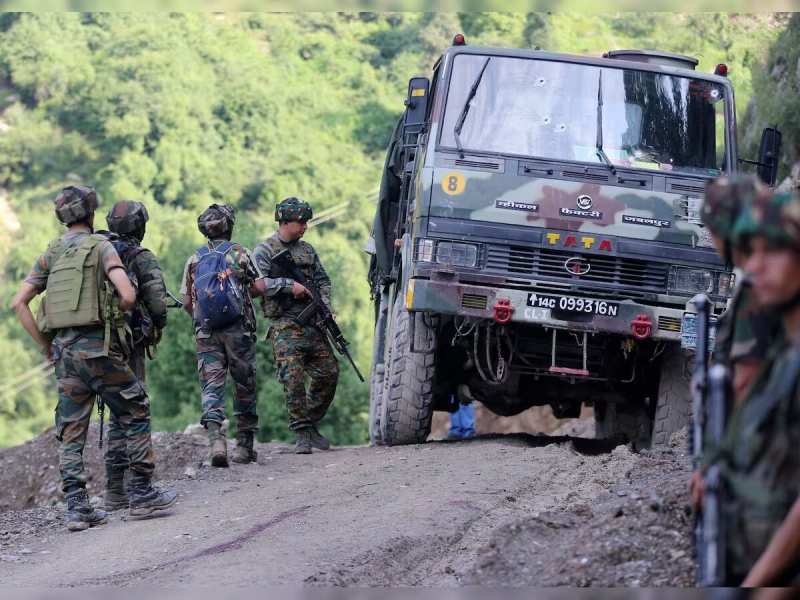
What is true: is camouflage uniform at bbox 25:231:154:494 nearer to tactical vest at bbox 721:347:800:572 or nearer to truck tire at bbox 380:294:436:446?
truck tire at bbox 380:294:436:446

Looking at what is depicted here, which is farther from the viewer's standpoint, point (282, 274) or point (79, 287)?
point (282, 274)

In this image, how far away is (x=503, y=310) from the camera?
9.24 m

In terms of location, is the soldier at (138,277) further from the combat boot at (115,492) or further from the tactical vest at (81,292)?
the tactical vest at (81,292)

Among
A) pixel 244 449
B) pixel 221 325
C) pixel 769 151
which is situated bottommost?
pixel 244 449

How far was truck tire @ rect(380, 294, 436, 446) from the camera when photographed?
9922 mm

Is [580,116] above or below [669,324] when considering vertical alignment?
above

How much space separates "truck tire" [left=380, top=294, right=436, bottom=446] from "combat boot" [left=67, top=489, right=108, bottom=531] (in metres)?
2.59

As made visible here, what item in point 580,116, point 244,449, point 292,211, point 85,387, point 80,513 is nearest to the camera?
point 85,387

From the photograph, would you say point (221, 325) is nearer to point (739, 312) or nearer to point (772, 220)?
point (739, 312)

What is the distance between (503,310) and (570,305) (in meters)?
0.45

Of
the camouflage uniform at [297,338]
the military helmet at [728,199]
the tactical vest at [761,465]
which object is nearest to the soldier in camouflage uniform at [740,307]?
the military helmet at [728,199]

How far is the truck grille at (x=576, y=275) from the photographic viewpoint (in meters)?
9.37

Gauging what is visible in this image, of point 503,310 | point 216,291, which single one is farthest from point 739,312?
point 216,291

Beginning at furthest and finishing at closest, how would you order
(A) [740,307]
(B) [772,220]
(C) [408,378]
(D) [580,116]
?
(C) [408,378]
(D) [580,116]
(A) [740,307]
(B) [772,220]
